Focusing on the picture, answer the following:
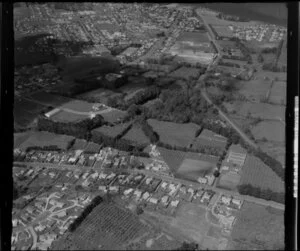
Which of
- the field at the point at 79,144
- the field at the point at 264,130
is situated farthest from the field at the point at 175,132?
the field at the point at 79,144

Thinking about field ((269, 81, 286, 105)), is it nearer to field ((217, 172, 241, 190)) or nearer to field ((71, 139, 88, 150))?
field ((217, 172, 241, 190))

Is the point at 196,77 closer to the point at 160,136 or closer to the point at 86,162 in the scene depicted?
the point at 160,136

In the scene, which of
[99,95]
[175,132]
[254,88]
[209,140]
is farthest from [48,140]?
[254,88]

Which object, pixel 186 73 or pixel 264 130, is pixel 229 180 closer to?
pixel 264 130

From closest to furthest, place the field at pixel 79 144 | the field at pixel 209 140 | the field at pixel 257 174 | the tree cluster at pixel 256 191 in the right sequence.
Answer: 1. the tree cluster at pixel 256 191
2. the field at pixel 257 174
3. the field at pixel 79 144
4. the field at pixel 209 140

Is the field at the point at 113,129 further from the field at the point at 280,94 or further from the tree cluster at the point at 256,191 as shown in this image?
the field at the point at 280,94

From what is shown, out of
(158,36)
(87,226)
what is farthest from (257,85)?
(87,226)

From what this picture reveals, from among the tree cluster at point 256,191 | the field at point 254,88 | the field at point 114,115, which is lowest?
the field at point 254,88
